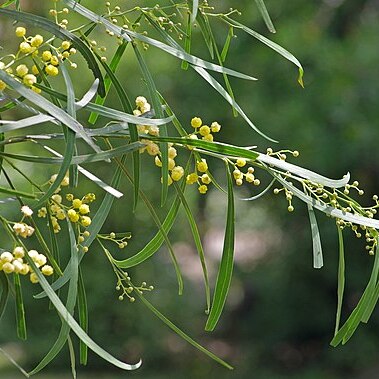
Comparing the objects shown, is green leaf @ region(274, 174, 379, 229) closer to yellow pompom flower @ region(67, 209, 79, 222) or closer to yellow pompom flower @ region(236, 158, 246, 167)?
yellow pompom flower @ region(236, 158, 246, 167)

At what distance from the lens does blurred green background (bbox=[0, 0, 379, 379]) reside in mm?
3262

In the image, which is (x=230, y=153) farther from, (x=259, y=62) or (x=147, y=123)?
(x=259, y=62)

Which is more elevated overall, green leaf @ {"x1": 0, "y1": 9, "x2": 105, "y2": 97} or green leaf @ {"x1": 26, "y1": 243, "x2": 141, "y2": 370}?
green leaf @ {"x1": 0, "y1": 9, "x2": 105, "y2": 97}

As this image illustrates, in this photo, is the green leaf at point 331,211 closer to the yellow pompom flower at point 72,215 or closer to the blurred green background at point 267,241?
the yellow pompom flower at point 72,215

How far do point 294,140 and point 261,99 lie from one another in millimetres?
238

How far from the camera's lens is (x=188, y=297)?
3859 millimetres

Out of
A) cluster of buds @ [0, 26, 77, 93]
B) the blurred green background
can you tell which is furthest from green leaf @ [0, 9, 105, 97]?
the blurred green background

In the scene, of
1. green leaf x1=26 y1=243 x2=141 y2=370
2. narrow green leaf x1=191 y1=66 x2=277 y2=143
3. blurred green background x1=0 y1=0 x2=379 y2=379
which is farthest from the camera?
blurred green background x1=0 y1=0 x2=379 y2=379

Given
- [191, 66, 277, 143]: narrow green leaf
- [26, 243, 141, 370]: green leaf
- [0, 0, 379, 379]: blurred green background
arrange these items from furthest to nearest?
[0, 0, 379, 379]: blurred green background → [191, 66, 277, 143]: narrow green leaf → [26, 243, 141, 370]: green leaf

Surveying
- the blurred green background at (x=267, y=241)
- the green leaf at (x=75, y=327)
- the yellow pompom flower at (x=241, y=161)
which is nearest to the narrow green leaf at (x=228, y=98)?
the yellow pompom flower at (x=241, y=161)

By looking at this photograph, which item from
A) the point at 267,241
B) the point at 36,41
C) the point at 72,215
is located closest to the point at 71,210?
the point at 72,215

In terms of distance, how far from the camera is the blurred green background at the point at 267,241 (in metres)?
3.26

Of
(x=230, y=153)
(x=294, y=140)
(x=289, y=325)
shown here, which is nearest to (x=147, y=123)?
(x=230, y=153)

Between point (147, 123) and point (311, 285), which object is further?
point (311, 285)
